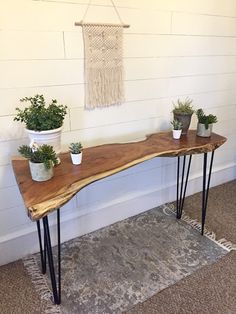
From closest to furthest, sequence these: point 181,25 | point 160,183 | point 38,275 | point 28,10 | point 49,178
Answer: point 49,178, point 28,10, point 38,275, point 181,25, point 160,183

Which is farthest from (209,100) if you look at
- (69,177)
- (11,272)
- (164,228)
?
(11,272)

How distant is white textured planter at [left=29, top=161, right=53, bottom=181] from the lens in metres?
1.29

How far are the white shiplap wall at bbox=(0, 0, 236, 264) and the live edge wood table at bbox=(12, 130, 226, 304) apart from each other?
204 mm

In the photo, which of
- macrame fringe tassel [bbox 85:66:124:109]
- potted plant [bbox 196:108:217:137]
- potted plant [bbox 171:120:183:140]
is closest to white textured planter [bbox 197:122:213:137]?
potted plant [bbox 196:108:217:137]

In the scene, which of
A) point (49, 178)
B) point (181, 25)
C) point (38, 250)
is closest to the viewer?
point (49, 178)

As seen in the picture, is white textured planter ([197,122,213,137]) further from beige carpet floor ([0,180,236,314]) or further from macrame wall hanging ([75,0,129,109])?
beige carpet floor ([0,180,236,314])

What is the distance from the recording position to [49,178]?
1334mm

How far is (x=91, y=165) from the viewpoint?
149cm

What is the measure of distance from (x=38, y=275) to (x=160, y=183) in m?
1.16

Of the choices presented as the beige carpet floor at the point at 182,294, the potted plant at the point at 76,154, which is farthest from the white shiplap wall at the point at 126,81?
the potted plant at the point at 76,154

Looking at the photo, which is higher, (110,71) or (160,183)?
(110,71)

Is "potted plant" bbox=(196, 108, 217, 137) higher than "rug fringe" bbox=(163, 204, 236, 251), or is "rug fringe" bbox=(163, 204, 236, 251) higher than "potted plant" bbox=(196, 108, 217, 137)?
"potted plant" bbox=(196, 108, 217, 137)

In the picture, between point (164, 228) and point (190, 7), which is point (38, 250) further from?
point (190, 7)

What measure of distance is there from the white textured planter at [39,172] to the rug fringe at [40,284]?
0.69 m
